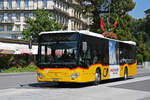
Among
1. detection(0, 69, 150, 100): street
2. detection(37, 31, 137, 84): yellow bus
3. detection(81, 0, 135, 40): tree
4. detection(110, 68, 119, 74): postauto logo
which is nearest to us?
detection(0, 69, 150, 100): street

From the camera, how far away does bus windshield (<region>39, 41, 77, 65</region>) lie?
49.9 ft

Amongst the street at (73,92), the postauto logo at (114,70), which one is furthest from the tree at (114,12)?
the street at (73,92)

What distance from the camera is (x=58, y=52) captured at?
1555 cm

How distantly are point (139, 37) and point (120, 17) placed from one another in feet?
83.5

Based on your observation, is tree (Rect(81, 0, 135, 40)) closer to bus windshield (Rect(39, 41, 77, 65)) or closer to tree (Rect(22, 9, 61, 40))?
tree (Rect(22, 9, 61, 40))

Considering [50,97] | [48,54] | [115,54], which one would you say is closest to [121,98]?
[50,97]

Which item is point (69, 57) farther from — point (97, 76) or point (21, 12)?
point (21, 12)

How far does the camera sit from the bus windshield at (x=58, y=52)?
49.9 ft

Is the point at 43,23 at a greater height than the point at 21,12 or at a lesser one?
lesser

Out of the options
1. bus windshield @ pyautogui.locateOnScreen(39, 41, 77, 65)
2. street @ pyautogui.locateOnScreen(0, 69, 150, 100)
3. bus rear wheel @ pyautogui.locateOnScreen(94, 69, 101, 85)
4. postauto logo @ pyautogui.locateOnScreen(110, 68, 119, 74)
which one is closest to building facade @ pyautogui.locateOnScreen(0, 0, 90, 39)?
postauto logo @ pyautogui.locateOnScreen(110, 68, 119, 74)

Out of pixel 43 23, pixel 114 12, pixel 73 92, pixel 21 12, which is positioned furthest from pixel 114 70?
pixel 21 12

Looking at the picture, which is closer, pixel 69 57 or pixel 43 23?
pixel 69 57

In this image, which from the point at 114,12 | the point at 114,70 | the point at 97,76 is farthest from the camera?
the point at 114,12

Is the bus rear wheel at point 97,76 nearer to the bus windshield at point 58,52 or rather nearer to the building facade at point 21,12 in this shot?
the bus windshield at point 58,52
